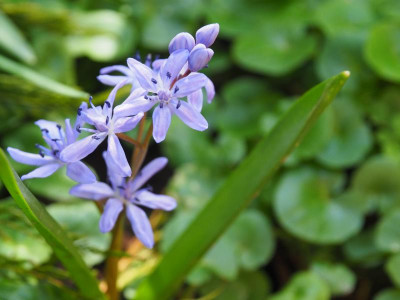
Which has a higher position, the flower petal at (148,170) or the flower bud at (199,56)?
the flower bud at (199,56)

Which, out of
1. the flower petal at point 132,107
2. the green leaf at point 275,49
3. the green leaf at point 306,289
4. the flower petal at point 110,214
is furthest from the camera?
the green leaf at point 275,49

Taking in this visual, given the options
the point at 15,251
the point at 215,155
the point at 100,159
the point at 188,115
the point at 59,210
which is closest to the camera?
the point at 188,115

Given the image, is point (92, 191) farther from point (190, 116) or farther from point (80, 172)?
point (190, 116)

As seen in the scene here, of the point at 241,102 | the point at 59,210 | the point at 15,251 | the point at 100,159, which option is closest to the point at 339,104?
the point at 241,102

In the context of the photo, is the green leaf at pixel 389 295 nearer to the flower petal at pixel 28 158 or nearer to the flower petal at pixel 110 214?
the flower petal at pixel 110 214

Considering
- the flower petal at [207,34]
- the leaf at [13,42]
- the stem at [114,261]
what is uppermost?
the leaf at [13,42]

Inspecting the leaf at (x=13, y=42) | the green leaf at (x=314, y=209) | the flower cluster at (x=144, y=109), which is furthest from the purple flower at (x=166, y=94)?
the leaf at (x=13, y=42)

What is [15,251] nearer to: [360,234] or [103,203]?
[103,203]

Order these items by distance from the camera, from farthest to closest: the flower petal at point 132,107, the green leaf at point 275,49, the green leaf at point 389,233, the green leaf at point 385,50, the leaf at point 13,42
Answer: the green leaf at point 275,49 → the green leaf at point 385,50 → the leaf at point 13,42 → the green leaf at point 389,233 → the flower petal at point 132,107
